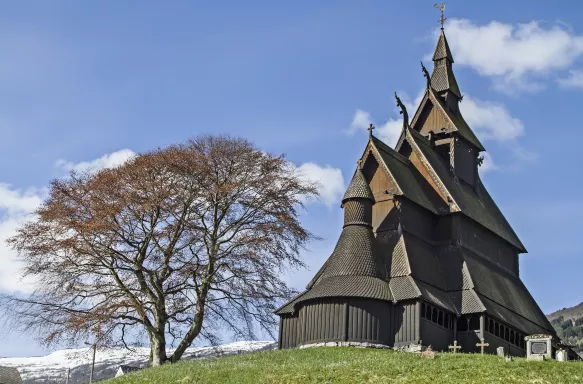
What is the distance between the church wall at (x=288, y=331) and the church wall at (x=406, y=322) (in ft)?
20.4

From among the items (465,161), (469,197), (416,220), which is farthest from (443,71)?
(416,220)

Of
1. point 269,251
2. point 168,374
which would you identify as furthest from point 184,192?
→ point 168,374

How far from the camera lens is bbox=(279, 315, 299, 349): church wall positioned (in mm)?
53375

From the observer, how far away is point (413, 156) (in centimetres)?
6241

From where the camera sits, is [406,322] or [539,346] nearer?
[539,346]

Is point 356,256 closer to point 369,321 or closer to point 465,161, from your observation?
point 369,321

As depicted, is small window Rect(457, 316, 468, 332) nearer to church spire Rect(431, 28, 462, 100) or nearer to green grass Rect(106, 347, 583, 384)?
green grass Rect(106, 347, 583, 384)

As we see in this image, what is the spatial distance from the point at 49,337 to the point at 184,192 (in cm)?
1079

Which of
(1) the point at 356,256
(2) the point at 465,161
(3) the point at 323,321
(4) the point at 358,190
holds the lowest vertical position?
(3) the point at 323,321

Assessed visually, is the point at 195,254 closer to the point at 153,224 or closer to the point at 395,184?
the point at 153,224

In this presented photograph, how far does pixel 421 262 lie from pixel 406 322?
5.46 m

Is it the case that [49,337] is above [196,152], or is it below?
below

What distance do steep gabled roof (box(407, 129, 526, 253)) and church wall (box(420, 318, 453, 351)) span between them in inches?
378

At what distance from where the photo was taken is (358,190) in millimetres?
54812
